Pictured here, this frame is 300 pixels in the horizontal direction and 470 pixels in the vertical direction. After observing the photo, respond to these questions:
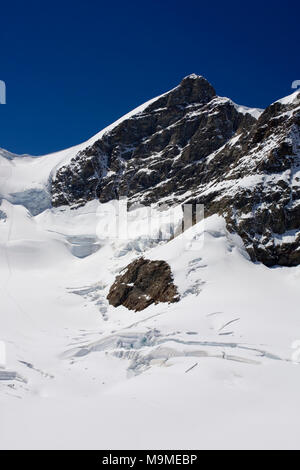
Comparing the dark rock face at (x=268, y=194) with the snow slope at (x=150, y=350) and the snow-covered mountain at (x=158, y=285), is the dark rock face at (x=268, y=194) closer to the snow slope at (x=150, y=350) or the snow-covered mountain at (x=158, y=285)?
the snow-covered mountain at (x=158, y=285)

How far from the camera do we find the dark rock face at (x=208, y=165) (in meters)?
47.5

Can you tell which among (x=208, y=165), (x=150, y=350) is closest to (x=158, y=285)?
(x=150, y=350)

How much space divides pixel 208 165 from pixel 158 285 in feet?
110

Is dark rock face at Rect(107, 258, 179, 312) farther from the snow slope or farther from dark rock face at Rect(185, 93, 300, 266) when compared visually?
dark rock face at Rect(185, 93, 300, 266)

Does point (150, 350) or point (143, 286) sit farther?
point (143, 286)

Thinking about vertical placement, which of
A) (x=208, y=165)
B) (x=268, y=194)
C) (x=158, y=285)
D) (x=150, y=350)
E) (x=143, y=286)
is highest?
(x=208, y=165)

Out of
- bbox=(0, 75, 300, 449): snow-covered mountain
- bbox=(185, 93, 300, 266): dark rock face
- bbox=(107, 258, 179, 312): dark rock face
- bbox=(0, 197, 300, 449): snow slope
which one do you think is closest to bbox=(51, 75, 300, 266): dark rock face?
bbox=(185, 93, 300, 266): dark rock face

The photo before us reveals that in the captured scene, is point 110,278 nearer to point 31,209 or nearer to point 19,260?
point 19,260

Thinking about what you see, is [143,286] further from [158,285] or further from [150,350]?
[150,350]

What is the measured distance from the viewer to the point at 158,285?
4100 centimetres

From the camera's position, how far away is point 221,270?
41.0 metres

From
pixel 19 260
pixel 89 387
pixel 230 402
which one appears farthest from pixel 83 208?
pixel 230 402

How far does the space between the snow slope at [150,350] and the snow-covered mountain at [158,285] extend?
11 cm
